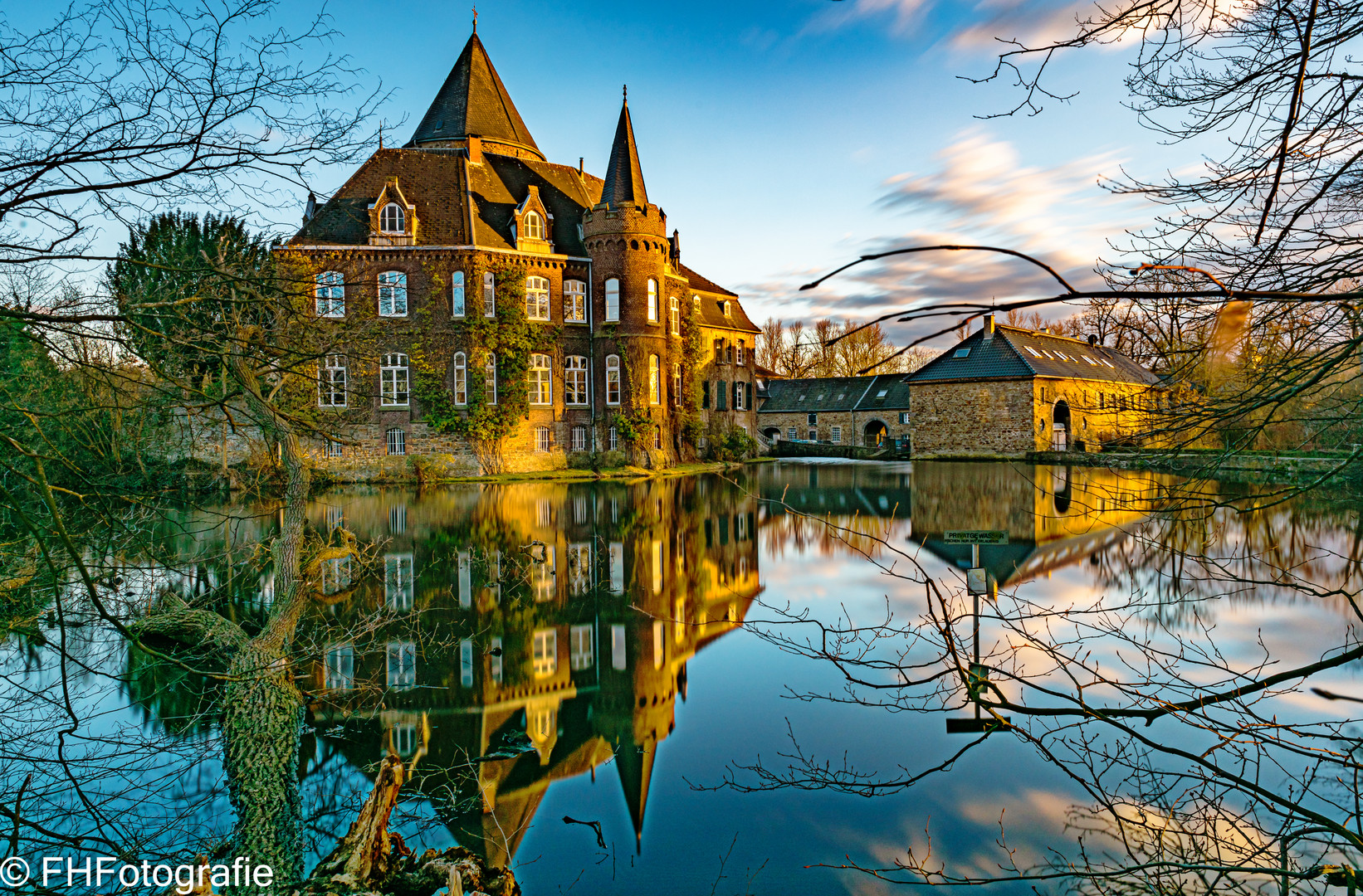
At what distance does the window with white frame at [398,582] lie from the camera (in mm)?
10352

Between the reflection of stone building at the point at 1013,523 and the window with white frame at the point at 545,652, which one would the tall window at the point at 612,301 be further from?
the window with white frame at the point at 545,652

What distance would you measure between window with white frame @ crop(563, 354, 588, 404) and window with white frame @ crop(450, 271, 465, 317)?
4.64 m

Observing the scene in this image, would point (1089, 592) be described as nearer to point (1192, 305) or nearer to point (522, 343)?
point (1192, 305)

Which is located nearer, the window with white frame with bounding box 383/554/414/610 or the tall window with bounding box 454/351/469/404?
the window with white frame with bounding box 383/554/414/610

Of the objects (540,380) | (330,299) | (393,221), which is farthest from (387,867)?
(393,221)

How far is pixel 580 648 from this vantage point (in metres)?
8.74

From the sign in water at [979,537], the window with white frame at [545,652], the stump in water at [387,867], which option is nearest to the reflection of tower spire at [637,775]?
the stump in water at [387,867]

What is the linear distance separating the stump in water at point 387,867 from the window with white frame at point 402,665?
2947 millimetres

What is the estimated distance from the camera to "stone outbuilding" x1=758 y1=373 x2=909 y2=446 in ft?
160

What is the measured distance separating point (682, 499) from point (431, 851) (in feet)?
59.8

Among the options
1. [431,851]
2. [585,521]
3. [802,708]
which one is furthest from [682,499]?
[431,851]

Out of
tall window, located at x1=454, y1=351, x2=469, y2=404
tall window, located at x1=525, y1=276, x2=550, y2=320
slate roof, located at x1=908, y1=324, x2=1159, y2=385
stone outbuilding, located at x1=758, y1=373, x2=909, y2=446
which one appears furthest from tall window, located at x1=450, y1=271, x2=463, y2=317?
stone outbuilding, located at x1=758, y1=373, x2=909, y2=446

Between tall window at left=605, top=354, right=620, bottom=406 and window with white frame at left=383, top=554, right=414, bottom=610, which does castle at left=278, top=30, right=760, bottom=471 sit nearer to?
tall window at left=605, top=354, right=620, bottom=406

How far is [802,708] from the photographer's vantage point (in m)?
7.30
